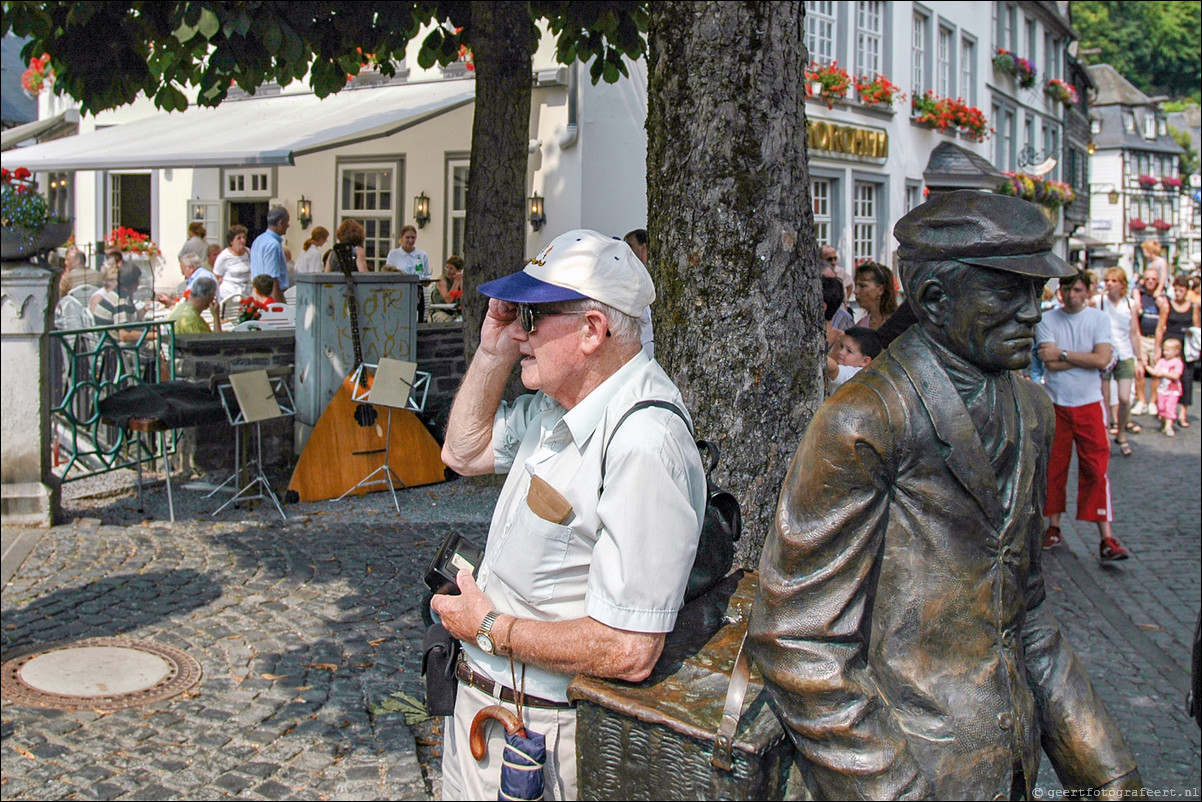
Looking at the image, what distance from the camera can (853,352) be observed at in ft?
19.3

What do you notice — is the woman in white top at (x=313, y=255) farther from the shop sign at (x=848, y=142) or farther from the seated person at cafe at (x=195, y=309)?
the shop sign at (x=848, y=142)

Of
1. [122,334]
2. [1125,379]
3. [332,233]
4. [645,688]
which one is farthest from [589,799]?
[332,233]

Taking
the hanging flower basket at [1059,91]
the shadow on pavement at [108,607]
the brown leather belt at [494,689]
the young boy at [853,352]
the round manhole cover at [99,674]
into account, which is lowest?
the round manhole cover at [99,674]

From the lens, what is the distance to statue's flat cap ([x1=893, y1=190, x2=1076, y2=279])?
6.57 ft

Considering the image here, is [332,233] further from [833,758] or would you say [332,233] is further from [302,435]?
[833,758]

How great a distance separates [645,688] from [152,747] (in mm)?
3018

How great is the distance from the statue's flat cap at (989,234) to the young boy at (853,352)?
3.57 metres

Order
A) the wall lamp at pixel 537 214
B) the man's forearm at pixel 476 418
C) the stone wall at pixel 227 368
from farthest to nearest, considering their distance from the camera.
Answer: the wall lamp at pixel 537 214 < the stone wall at pixel 227 368 < the man's forearm at pixel 476 418

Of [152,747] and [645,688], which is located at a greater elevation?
[645,688]

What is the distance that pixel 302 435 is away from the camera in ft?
31.0

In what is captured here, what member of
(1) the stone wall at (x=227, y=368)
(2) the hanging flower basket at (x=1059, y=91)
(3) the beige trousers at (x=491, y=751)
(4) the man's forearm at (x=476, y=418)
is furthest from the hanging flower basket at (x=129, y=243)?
(2) the hanging flower basket at (x=1059, y=91)

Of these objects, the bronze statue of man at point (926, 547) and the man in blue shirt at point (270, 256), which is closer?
the bronze statue of man at point (926, 547)

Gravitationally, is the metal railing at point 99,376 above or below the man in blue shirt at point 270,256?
below

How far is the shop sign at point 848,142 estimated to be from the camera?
738 inches
